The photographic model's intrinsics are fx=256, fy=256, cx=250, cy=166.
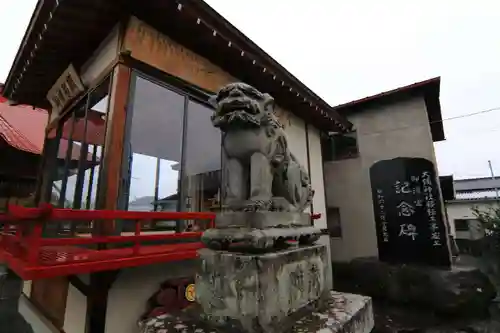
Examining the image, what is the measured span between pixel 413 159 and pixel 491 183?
24353 millimetres

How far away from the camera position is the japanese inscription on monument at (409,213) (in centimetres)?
763

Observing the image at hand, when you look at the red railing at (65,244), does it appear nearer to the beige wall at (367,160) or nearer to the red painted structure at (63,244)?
the red painted structure at (63,244)

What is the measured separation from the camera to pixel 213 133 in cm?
543

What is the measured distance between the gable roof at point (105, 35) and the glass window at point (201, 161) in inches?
48.9

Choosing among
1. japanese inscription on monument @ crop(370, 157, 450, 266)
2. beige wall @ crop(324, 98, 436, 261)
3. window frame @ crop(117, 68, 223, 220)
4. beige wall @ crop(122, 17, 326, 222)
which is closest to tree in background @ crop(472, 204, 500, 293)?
japanese inscription on monument @ crop(370, 157, 450, 266)

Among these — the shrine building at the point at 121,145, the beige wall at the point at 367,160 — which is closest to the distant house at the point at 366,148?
the beige wall at the point at 367,160

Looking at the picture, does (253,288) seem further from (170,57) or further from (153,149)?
(170,57)

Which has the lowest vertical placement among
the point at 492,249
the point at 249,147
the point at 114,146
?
the point at 492,249

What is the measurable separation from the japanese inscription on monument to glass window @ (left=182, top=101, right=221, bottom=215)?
6047mm

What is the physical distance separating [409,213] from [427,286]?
2.10 meters

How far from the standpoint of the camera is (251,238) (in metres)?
2.01

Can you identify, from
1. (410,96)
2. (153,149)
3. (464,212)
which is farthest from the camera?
(464,212)

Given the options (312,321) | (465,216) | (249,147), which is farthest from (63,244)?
(465,216)

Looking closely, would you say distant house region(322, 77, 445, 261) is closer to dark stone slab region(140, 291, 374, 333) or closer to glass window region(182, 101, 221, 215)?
glass window region(182, 101, 221, 215)
